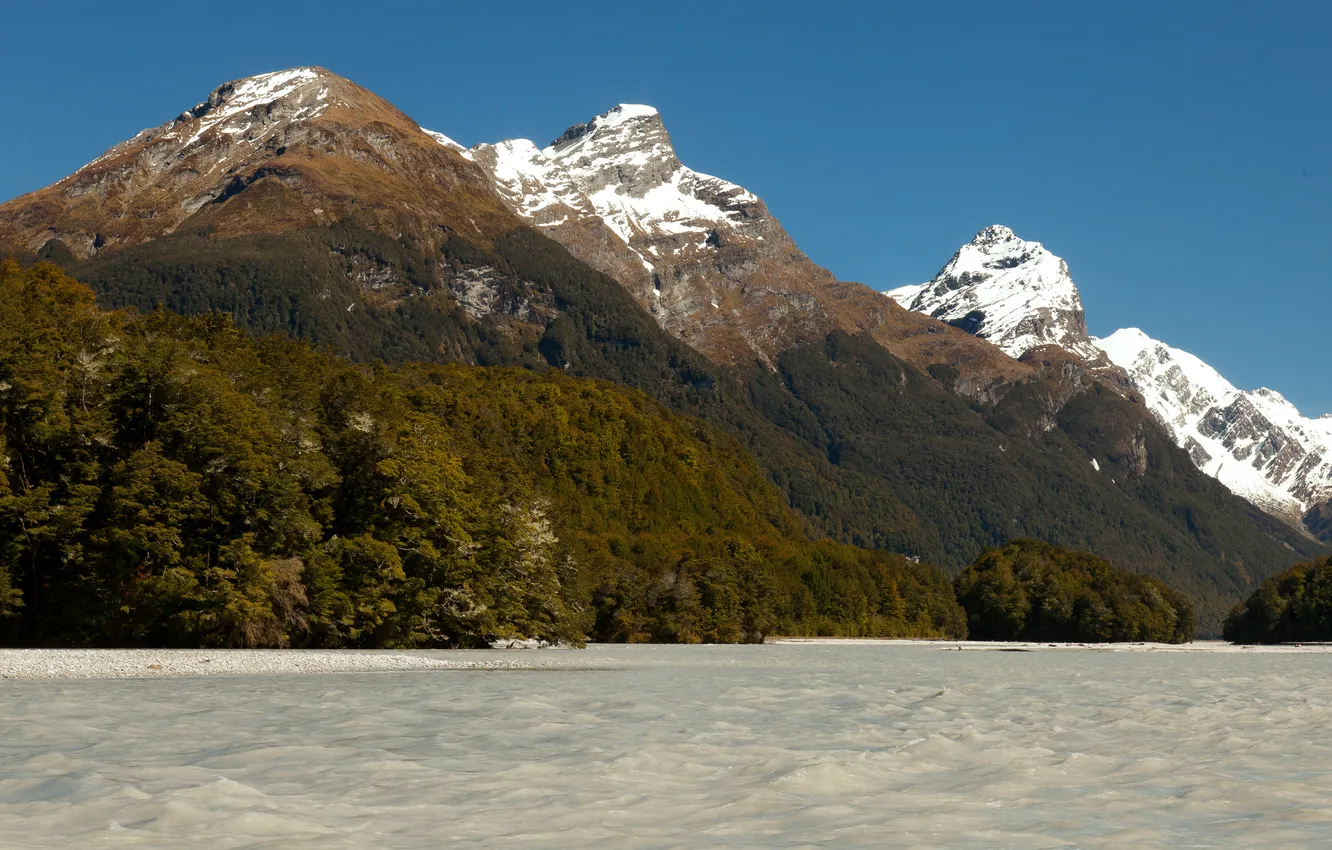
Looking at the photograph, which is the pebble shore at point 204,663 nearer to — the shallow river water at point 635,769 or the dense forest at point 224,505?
the dense forest at point 224,505

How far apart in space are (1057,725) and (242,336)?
95.2 meters

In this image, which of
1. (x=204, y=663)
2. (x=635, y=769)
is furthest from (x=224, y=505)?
(x=635, y=769)

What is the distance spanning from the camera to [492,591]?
97688 mm

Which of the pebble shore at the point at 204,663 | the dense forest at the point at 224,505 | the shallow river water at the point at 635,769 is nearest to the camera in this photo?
the shallow river water at the point at 635,769

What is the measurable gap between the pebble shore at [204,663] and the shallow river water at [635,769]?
6806 millimetres

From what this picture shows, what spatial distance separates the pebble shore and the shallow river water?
22.3 feet

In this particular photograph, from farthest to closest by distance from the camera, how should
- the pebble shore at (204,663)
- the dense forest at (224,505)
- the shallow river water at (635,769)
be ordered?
the dense forest at (224,505) < the pebble shore at (204,663) < the shallow river water at (635,769)

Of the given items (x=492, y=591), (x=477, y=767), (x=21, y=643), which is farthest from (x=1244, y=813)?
(x=492, y=591)

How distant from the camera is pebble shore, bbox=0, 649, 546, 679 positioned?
5438 centimetres

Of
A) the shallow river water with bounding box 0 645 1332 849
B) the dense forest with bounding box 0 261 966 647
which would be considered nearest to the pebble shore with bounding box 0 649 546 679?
the dense forest with bounding box 0 261 966 647

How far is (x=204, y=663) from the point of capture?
6062 centimetres

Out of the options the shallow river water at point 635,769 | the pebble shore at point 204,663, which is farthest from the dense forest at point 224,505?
the shallow river water at point 635,769

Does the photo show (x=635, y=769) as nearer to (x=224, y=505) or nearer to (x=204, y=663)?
(x=204, y=663)

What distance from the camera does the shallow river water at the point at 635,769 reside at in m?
19.1
